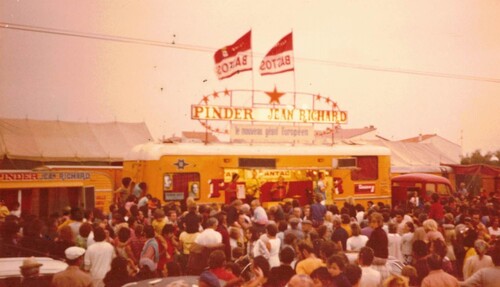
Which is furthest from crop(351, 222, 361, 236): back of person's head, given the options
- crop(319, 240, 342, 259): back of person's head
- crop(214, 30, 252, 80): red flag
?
crop(214, 30, 252, 80): red flag

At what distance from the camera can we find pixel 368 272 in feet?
22.2

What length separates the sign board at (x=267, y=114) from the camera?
1998 cm

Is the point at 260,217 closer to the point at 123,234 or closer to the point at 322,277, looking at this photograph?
the point at 123,234

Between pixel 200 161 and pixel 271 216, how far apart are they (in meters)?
4.81

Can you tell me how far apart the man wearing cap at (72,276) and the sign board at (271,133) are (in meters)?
12.5

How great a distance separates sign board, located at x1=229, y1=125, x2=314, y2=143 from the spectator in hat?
12784mm

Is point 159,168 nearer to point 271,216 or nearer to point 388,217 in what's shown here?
point 271,216

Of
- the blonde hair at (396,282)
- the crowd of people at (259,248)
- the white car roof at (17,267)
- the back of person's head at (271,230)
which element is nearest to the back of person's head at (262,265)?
the crowd of people at (259,248)

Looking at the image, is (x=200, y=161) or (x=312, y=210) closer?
(x=312, y=210)

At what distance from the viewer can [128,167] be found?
17016 mm

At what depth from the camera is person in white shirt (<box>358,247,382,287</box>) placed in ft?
22.0

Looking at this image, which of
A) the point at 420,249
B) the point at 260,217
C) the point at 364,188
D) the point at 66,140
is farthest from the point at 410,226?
the point at 66,140

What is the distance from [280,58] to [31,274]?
17412mm

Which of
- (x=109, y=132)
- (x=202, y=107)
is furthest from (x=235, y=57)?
(x=109, y=132)
